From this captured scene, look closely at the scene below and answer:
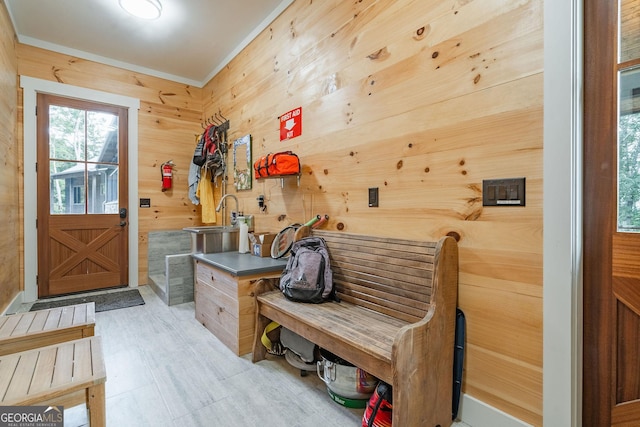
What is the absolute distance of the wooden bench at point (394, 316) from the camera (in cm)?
126

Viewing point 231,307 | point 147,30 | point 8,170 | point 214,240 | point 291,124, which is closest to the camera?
point 231,307

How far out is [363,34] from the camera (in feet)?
6.65

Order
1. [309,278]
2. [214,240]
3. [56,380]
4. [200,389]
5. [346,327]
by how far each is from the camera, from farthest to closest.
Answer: [214,240]
[309,278]
[200,389]
[346,327]
[56,380]

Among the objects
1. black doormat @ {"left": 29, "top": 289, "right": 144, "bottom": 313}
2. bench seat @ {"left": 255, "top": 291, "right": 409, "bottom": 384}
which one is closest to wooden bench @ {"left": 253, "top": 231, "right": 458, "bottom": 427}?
bench seat @ {"left": 255, "top": 291, "right": 409, "bottom": 384}

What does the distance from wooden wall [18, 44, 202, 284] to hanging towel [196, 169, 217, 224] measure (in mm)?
437

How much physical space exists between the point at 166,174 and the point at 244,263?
2615 mm

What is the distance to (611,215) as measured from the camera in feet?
3.82

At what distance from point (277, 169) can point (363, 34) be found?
1.15m

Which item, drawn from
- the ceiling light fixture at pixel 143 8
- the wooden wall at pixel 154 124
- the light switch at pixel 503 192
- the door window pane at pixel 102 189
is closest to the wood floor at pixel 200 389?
the light switch at pixel 503 192

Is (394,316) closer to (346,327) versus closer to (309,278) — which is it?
(346,327)

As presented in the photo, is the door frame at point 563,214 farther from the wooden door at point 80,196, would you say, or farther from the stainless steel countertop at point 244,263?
the wooden door at point 80,196

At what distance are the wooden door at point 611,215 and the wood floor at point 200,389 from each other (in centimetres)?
67

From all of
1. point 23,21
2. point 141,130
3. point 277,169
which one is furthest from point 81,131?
point 277,169

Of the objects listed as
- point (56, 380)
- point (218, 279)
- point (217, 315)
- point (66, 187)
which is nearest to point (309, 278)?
point (218, 279)
